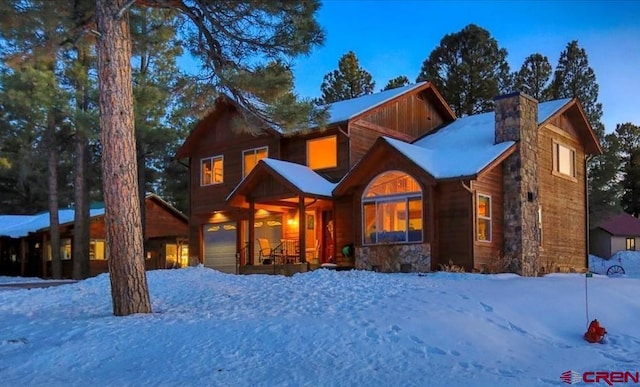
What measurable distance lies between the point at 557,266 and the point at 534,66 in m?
18.0

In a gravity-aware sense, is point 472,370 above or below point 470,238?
below

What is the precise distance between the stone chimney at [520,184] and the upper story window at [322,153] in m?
5.26

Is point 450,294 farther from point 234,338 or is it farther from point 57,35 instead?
point 57,35

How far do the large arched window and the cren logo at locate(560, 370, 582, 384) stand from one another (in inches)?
441

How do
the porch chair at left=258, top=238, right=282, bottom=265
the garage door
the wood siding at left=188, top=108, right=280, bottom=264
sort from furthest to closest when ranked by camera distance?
1. the garage door
2. the wood siding at left=188, top=108, right=280, bottom=264
3. the porch chair at left=258, top=238, right=282, bottom=265

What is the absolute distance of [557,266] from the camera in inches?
846

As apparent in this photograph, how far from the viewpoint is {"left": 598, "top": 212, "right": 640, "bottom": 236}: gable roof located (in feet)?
147

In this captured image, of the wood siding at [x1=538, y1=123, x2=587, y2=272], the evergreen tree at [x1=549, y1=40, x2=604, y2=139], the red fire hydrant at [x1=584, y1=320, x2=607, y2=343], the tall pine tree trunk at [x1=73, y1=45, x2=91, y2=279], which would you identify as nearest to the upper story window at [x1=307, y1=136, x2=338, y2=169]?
the wood siding at [x1=538, y1=123, x2=587, y2=272]

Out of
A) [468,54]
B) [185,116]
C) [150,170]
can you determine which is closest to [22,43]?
[185,116]

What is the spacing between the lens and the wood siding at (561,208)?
69.2 ft

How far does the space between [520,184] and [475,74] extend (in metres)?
18.9

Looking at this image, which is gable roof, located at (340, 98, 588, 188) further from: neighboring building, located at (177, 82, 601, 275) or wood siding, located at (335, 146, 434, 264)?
wood siding, located at (335, 146, 434, 264)

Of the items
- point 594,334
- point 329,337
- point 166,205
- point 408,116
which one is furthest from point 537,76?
point 329,337

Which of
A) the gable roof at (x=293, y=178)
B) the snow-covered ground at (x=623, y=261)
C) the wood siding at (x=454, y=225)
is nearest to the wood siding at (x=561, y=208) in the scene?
the wood siding at (x=454, y=225)
